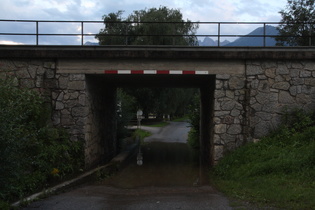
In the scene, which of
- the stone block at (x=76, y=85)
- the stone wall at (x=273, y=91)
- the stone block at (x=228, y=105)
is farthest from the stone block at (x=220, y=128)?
the stone block at (x=76, y=85)

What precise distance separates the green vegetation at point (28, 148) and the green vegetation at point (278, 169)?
4.20m

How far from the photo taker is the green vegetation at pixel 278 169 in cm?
601

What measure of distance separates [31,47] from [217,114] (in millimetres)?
6115

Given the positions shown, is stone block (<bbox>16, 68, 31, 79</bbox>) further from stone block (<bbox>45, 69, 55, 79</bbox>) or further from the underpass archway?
the underpass archway

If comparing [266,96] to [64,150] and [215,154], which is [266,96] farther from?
[64,150]

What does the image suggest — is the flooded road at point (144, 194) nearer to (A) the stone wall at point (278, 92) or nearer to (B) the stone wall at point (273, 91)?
(B) the stone wall at point (273, 91)

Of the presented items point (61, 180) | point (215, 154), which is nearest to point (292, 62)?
point (215, 154)

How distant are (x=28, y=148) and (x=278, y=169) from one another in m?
6.03

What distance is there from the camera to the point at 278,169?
7.55 m

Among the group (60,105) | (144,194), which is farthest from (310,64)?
(60,105)

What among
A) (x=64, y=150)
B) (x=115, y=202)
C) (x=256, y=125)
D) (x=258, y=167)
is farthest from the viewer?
(x=256, y=125)

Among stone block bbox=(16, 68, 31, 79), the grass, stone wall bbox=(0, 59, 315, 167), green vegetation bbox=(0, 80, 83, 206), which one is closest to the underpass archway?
stone wall bbox=(0, 59, 315, 167)

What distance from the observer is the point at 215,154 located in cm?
1006

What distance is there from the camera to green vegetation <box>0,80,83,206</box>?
18.4ft
